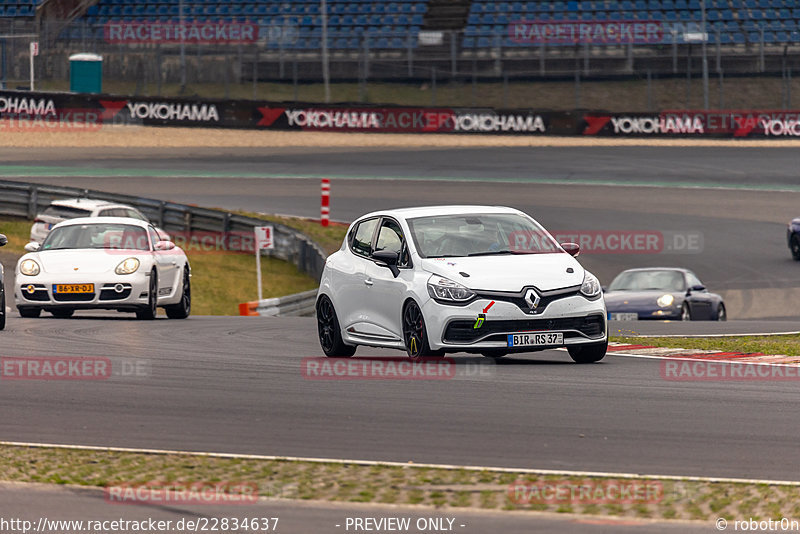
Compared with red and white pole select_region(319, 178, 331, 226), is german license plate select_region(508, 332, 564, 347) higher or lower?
higher

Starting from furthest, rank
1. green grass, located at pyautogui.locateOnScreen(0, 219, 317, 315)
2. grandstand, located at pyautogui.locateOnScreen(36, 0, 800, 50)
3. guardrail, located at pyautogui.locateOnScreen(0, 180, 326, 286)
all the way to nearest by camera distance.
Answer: grandstand, located at pyautogui.locateOnScreen(36, 0, 800, 50) → guardrail, located at pyautogui.locateOnScreen(0, 180, 326, 286) → green grass, located at pyautogui.locateOnScreen(0, 219, 317, 315)

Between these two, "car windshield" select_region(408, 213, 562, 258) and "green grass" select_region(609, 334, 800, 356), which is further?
"green grass" select_region(609, 334, 800, 356)

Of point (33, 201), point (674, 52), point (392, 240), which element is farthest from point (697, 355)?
point (674, 52)

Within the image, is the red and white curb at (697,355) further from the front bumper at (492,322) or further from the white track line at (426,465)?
the white track line at (426,465)

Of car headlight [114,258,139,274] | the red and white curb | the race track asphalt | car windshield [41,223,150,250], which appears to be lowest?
the race track asphalt

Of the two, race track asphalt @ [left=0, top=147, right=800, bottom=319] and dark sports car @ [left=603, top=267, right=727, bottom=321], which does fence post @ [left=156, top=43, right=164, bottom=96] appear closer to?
race track asphalt @ [left=0, top=147, right=800, bottom=319]

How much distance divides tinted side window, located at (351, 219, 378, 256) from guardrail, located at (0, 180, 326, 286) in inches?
573

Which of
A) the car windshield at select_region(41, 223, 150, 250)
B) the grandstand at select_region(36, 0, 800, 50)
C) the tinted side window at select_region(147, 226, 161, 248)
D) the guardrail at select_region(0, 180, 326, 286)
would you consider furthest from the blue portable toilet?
the tinted side window at select_region(147, 226, 161, 248)

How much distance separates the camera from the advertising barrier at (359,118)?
45.8 metres

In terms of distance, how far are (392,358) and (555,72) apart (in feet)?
138

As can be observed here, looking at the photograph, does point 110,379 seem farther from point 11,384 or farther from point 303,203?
point 303,203

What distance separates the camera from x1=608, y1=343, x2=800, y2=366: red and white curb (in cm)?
1222

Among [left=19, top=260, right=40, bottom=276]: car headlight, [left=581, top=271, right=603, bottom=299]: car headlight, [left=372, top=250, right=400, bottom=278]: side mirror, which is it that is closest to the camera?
[left=581, top=271, right=603, bottom=299]: car headlight

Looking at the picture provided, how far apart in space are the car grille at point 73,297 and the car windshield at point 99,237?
84 centimetres
